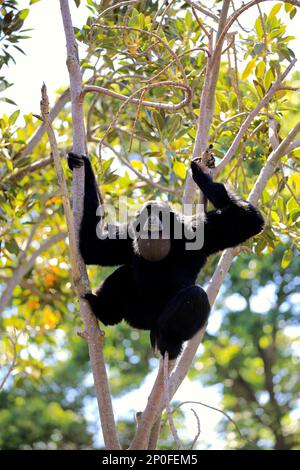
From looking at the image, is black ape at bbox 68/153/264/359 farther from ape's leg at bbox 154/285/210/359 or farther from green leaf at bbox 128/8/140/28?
green leaf at bbox 128/8/140/28

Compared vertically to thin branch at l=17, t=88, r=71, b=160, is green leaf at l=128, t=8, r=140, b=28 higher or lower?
higher

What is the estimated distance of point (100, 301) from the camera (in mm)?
6199

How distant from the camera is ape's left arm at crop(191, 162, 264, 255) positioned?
5.98 meters

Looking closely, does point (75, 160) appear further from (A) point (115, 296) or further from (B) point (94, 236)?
(A) point (115, 296)

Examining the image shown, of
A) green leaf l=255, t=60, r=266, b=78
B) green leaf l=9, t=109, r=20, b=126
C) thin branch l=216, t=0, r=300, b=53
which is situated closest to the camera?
thin branch l=216, t=0, r=300, b=53

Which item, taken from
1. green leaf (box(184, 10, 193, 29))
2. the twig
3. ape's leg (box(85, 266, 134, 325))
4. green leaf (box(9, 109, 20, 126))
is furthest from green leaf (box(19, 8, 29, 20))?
the twig

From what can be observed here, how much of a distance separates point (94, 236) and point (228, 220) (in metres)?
1.13

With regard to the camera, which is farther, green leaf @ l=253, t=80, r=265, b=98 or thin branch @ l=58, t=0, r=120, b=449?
green leaf @ l=253, t=80, r=265, b=98

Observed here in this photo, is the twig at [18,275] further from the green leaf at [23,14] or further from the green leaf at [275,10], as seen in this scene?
the green leaf at [275,10]

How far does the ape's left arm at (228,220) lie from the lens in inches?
235

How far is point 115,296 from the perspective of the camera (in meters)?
6.32

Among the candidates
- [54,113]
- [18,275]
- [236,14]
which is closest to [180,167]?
[236,14]

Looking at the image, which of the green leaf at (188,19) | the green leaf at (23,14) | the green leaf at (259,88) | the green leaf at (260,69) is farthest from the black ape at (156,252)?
the green leaf at (188,19)

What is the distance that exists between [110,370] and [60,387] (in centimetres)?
147
